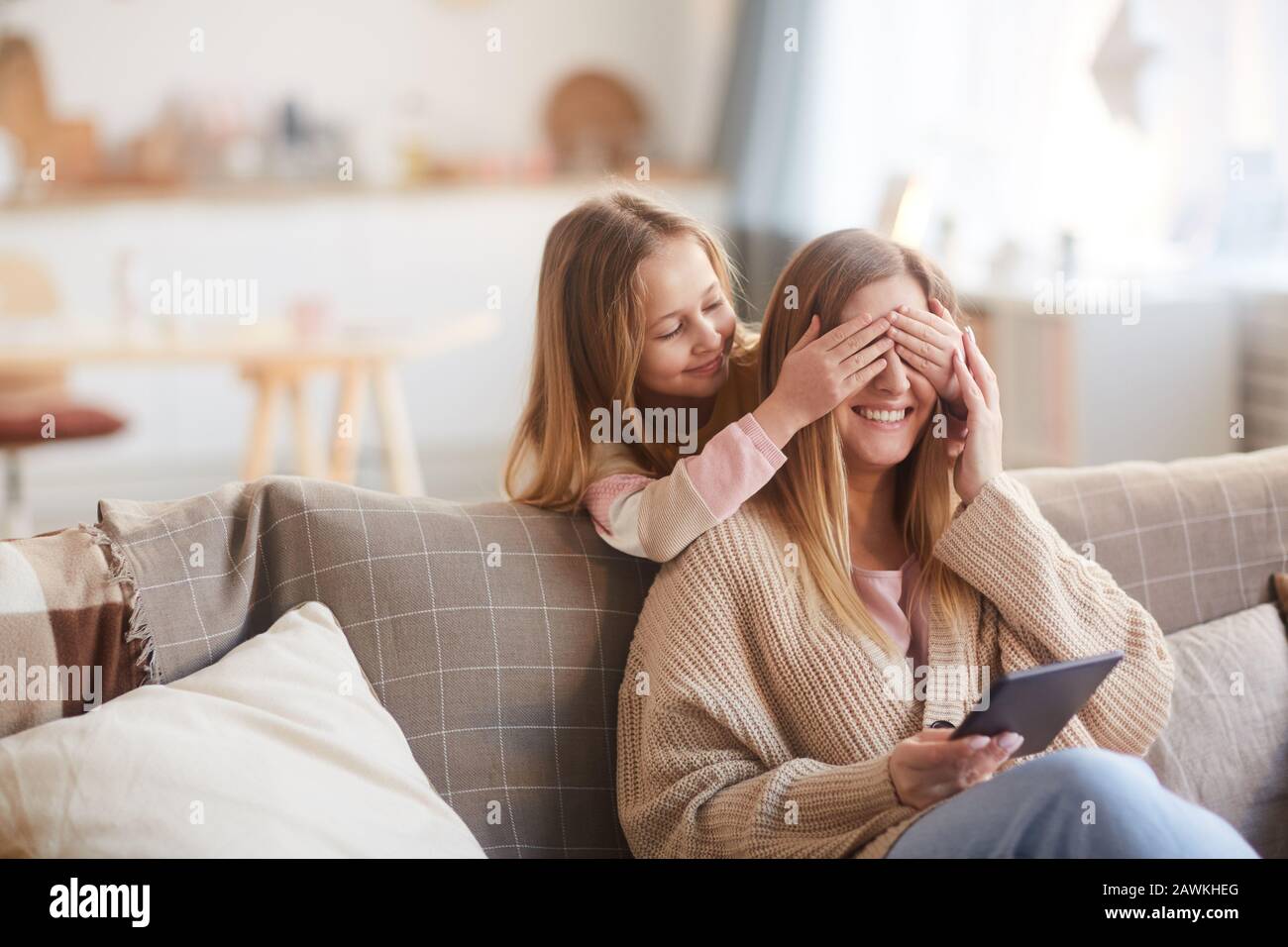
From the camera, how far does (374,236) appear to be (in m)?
5.05

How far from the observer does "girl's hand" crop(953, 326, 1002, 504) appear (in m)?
1.43

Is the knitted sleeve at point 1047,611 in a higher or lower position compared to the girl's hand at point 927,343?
lower

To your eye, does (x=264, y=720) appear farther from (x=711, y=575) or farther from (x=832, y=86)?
(x=832, y=86)

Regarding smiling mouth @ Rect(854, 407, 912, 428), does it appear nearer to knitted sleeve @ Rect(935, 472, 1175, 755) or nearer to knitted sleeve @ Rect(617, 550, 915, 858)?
knitted sleeve @ Rect(935, 472, 1175, 755)

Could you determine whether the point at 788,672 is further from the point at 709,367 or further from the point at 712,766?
the point at 709,367

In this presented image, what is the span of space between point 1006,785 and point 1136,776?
0.35 feet

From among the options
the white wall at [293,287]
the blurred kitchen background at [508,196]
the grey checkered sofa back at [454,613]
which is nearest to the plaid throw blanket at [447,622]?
the grey checkered sofa back at [454,613]

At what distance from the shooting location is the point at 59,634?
133 cm

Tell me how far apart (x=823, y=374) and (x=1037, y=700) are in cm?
39

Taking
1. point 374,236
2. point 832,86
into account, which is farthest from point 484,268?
point 832,86

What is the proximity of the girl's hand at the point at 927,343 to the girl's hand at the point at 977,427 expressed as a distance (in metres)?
0.01

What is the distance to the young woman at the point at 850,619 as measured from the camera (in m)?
1.35

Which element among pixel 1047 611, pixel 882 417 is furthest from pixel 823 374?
pixel 1047 611

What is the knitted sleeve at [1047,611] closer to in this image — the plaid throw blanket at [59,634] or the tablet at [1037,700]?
the tablet at [1037,700]
